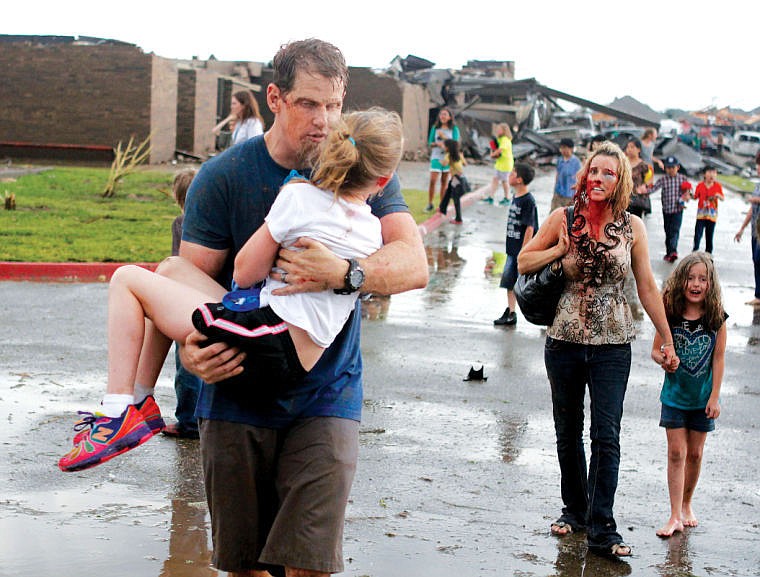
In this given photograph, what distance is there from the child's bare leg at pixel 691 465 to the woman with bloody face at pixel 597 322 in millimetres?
663

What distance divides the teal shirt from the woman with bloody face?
0.29m

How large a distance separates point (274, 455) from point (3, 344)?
649 centimetres

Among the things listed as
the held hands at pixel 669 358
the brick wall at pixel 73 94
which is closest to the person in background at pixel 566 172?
the held hands at pixel 669 358

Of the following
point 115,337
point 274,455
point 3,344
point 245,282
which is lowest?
point 3,344

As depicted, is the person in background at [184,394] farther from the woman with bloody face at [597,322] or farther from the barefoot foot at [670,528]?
the barefoot foot at [670,528]

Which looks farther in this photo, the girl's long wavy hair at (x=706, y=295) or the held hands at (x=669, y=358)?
the girl's long wavy hair at (x=706, y=295)

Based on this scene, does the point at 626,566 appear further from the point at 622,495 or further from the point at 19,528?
the point at 19,528

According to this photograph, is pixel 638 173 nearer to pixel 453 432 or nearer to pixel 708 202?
pixel 708 202

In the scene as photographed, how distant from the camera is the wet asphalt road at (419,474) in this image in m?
5.17

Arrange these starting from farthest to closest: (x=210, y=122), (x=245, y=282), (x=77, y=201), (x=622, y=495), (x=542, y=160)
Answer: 1. (x=542, y=160)
2. (x=210, y=122)
3. (x=77, y=201)
4. (x=622, y=495)
5. (x=245, y=282)

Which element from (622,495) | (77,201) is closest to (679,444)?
(622,495)

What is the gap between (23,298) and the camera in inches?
449

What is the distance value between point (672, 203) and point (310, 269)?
48.9 ft

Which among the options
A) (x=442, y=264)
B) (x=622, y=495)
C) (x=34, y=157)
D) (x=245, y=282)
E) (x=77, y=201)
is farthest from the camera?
(x=34, y=157)
